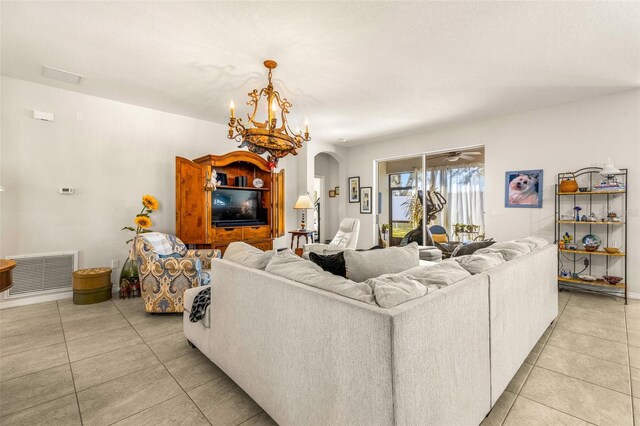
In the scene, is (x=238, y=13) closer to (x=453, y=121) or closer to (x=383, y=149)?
(x=453, y=121)

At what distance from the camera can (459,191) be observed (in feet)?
18.3

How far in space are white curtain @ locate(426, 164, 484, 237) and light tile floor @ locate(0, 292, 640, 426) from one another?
2.59m

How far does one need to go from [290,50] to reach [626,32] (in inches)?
112

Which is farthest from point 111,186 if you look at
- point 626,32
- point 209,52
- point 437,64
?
point 626,32

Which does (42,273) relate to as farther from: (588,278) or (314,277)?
(588,278)

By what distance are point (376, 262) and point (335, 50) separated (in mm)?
2108

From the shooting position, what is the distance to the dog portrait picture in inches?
176

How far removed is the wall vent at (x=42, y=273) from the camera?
3.47m

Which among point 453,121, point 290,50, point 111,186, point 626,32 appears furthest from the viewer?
point 453,121

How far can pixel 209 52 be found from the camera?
2797 millimetres

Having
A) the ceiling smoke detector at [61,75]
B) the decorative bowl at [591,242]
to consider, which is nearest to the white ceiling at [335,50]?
the ceiling smoke detector at [61,75]

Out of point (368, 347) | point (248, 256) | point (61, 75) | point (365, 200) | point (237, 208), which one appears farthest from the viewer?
point (365, 200)

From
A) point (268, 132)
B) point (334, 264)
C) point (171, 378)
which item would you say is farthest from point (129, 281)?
point (334, 264)

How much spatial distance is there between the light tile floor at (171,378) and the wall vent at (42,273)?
592 mm
